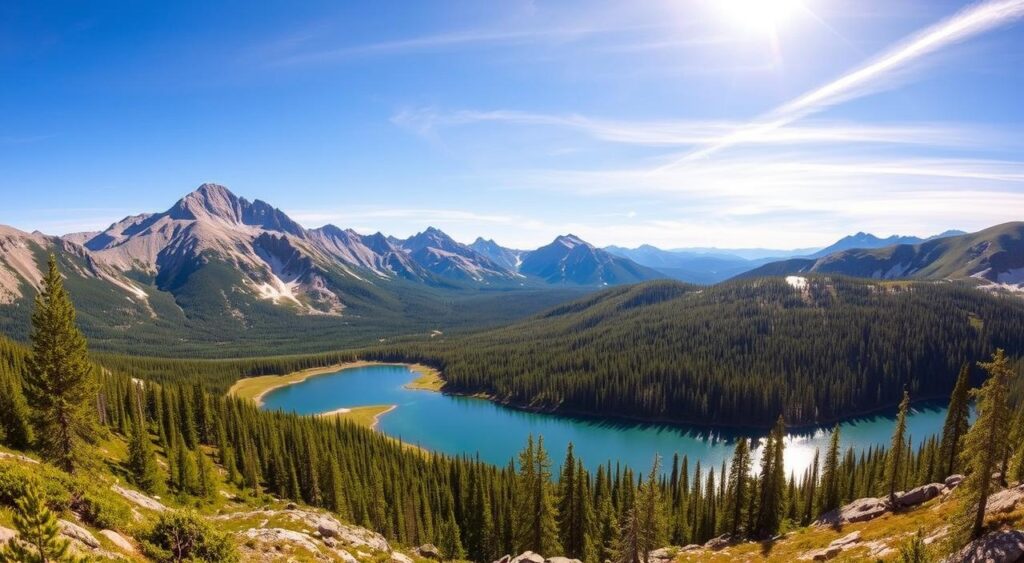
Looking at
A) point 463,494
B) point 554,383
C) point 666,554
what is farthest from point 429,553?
point 554,383

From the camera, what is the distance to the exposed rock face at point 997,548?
24.2 metres

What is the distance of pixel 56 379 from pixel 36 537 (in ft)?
117

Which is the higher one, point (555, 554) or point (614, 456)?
point (555, 554)

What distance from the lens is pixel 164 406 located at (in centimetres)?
8581

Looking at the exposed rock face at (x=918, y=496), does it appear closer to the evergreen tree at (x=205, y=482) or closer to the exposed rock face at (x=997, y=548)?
the exposed rock face at (x=997, y=548)

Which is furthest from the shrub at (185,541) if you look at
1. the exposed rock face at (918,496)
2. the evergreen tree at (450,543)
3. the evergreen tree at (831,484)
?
the evergreen tree at (831,484)

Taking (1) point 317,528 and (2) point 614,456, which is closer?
(1) point 317,528

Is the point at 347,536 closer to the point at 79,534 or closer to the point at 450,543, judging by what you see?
the point at 79,534


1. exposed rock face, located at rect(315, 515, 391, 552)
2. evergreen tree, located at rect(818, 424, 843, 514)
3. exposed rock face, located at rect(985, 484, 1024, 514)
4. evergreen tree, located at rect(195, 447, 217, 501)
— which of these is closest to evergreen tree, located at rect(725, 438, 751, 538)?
evergreen tree, located at rect(818, 424, 843, 514)

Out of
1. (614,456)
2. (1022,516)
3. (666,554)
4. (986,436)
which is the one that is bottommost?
(614,456)

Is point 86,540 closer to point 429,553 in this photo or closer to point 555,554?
point 429,553

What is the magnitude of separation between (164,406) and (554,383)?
14142cm

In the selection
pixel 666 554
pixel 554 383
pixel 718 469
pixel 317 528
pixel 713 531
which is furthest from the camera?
pixel 554 383

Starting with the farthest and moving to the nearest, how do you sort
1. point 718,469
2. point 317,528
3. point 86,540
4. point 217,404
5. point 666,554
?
point 718,469
point 217,404
point 666,554
point 317,528
point 86,540
